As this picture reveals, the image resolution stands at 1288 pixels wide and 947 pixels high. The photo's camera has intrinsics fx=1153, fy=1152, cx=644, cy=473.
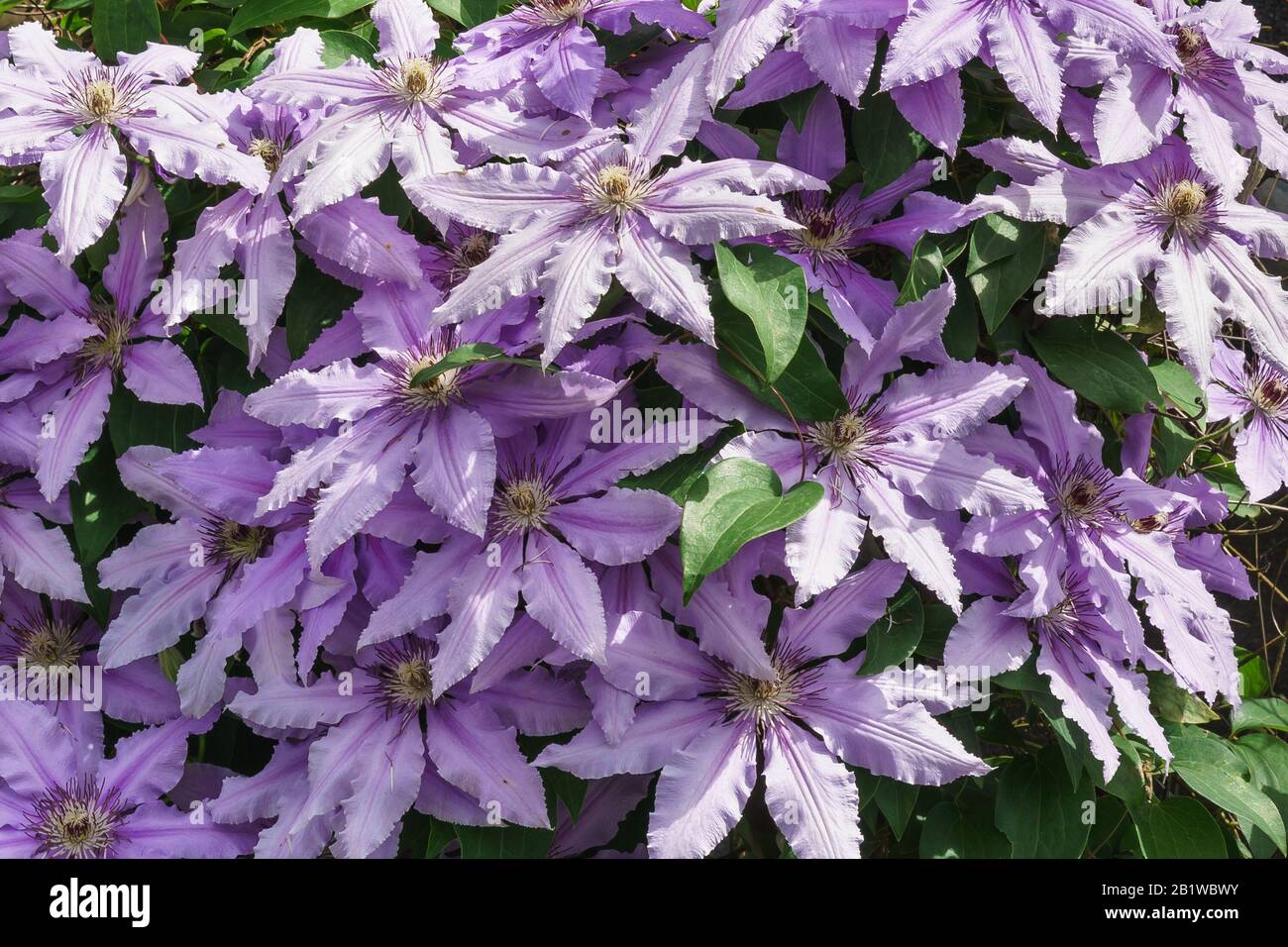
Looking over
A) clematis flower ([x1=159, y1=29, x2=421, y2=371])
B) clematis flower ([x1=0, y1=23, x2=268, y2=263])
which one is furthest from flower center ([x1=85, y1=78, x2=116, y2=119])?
clematis flower ([x1=159, y1=29, x2=421, y2=371])

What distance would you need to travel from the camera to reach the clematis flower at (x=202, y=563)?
4.11 ft

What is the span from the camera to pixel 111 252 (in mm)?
1413

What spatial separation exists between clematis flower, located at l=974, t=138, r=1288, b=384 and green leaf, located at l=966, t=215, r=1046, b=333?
4cm

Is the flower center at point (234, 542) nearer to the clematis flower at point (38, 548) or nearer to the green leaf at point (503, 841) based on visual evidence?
the clematis flower at point (38, 548)

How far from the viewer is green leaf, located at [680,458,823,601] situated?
3.45ft

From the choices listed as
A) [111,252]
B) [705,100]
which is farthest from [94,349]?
[705,100]

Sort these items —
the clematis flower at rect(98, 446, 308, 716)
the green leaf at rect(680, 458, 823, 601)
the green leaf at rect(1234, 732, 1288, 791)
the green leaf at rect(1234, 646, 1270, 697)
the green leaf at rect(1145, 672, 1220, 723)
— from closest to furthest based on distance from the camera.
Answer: the green leaf at rect(680, 458, 823, 601)
the clematis flower at rect(98, 446, 308, 716)
the green leaf at rect(1145, 672, 1220, 723)
the green leaf at rect(1234, 732, 1288, 791)
the green leaf at rect(1234, 646, 1270, 697)

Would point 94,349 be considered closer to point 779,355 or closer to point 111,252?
point 111,252

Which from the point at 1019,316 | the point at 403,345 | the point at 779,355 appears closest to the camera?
the point at 779,355

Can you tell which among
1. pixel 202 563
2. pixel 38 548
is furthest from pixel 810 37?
pixel 38 548

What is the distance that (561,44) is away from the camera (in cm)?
128

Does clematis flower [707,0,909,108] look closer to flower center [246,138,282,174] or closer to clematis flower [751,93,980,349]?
clematis flower [751,93,980,349]
